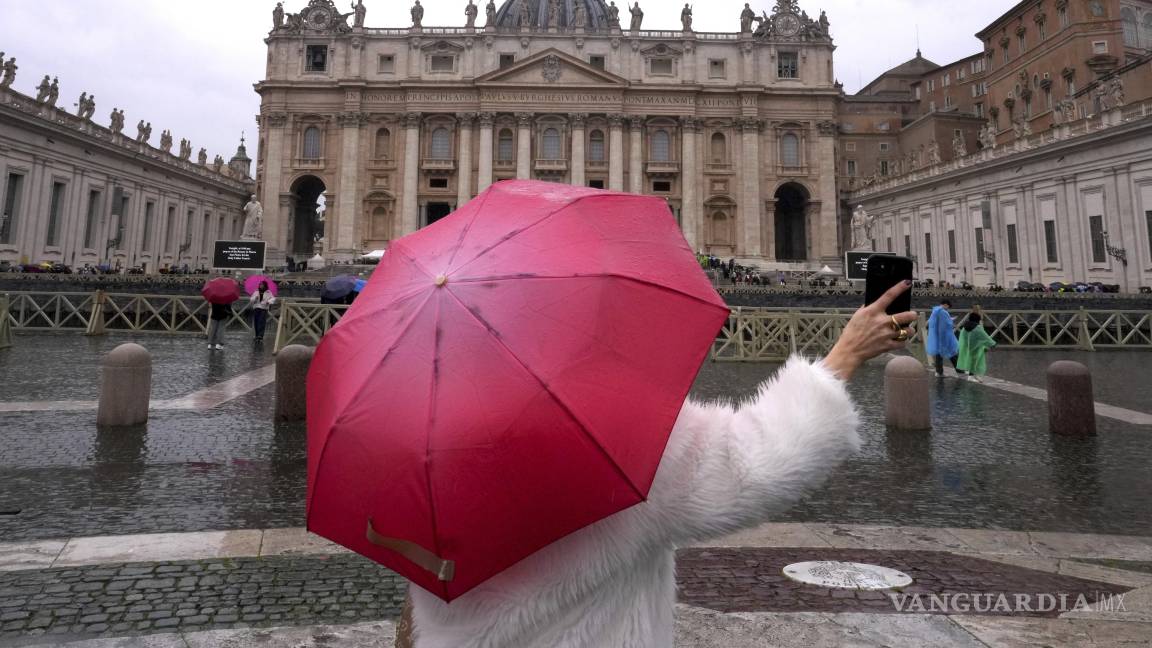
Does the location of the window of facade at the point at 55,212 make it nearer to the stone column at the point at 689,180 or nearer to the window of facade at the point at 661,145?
the window of facade at the point at 661,145

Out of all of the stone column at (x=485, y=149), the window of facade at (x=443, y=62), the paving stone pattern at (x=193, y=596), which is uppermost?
the window of facade at (x=443, y=62)

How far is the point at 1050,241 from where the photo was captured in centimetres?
3184

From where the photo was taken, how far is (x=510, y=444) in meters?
1.05

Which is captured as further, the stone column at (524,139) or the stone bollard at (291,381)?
the stone column at (524,139)

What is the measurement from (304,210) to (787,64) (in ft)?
124

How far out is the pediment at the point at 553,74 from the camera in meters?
43.4

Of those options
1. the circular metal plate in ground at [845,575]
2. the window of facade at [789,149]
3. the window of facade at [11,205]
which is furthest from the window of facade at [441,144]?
the circular metal plate in ground at [845,575]

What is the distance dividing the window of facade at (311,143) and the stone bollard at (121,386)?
41.7 metres

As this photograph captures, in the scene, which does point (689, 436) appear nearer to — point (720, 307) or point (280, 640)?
point (720, 307)

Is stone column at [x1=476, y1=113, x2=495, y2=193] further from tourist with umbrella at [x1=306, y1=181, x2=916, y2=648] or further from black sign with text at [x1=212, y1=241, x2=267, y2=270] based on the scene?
tourist with umbrella at [x1=306, y1=181, x2=916, y2=648]

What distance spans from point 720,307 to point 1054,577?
3.36 metres

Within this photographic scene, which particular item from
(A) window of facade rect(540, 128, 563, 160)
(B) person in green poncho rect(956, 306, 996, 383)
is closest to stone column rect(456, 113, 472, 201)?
(A) window of facade rect(540, 128, 563, 160)

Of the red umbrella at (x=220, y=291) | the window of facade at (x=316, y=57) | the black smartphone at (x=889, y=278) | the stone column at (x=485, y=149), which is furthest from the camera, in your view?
the window of facade at (x=316, y=57)

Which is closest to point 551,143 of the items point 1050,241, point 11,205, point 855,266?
point 855,266
